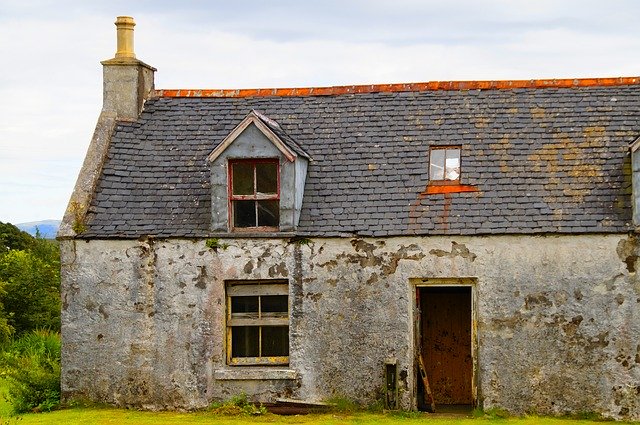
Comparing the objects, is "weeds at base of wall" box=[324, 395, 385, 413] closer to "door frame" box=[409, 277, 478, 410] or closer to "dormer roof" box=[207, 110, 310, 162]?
"door frame" box=[409, 277, 478, 410]

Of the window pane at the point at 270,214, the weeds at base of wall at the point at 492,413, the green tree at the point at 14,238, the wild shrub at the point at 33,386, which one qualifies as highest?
the green tree at the point at 14,238

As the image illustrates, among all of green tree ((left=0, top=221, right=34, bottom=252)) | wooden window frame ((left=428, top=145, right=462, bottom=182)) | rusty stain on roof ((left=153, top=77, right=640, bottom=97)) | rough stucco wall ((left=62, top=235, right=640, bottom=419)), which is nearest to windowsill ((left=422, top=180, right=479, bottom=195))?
wooden window frame ((left=428, top=145, right=462, bottom=182))

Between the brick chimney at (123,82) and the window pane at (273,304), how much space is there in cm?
502

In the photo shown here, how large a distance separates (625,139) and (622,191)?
4.60 feet

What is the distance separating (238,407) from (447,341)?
4.79 metres

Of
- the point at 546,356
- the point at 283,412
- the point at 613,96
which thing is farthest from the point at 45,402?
the point at 613,96

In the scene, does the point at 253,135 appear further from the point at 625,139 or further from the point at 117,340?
the point at 625,139

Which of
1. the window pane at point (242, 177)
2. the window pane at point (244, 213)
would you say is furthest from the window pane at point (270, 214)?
the window pane at point (242, 177)

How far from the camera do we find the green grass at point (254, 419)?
16234 mm

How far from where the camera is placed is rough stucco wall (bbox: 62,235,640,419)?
1656cm

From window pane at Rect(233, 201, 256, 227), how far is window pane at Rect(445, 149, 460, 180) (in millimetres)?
3644

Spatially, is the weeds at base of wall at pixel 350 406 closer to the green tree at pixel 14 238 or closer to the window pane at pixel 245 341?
the window pane at pixel 245 341

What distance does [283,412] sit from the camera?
56.3ft

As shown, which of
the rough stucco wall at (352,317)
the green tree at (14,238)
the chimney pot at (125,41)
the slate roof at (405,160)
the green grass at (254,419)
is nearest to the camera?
the green grass at (254,419)
